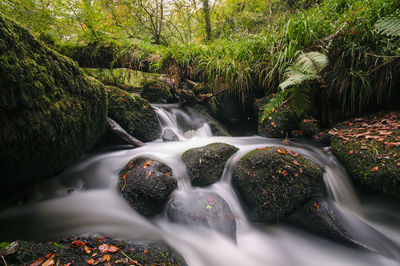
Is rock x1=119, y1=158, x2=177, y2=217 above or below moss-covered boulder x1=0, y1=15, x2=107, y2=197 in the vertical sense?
below

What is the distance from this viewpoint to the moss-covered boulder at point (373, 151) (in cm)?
212

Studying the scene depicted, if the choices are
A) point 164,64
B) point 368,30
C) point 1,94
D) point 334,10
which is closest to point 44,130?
point 1,94

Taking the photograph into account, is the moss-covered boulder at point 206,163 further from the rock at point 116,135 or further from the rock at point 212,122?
the rock at point 212,122

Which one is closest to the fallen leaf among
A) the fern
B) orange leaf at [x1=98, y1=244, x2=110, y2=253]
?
orange leaf at [x1=98, y1=244, x2=110, y2=253]

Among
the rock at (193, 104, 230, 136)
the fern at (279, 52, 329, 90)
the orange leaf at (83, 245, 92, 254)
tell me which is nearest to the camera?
the orange leaf at (83, 245, 92, 254)

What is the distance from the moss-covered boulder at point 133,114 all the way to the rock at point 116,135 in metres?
0.27

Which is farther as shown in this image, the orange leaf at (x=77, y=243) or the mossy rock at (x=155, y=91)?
the mossy rock at (x=155, y=91)

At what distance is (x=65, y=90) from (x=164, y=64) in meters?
3.23

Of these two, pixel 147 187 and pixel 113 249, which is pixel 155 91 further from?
pixel 113 249

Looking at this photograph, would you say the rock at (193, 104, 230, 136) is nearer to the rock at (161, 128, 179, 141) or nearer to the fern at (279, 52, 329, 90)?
the rock at (161, 128, 179, 141)

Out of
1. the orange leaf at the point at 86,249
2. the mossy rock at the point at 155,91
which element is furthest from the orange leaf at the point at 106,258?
the mossy rock at the point at 155,91

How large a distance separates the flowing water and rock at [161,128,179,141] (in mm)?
1488

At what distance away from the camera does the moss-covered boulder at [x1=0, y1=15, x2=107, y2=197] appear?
1.31m

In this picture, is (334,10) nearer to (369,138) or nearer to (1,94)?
(369,138)
